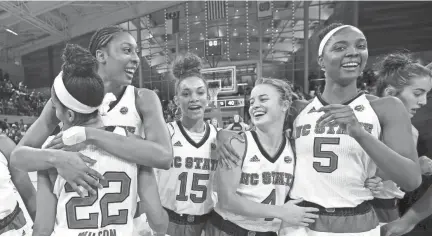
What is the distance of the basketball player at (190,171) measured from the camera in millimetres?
2021

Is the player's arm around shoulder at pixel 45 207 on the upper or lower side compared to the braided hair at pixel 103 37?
lower

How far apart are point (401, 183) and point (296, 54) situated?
497 inches

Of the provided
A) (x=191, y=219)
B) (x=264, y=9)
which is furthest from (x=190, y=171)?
(x=264, y=9)

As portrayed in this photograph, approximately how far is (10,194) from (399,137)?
2.04 m

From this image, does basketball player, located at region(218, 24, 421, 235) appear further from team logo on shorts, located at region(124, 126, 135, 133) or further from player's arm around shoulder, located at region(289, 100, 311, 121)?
team logo on shorts, located at region(124, 126, 135, 133)

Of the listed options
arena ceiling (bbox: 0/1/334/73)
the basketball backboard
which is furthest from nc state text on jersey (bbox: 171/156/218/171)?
arena ceiling (bbox: 0/1/334/73)

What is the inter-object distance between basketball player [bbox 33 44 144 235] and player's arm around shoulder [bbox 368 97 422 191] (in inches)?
47.1

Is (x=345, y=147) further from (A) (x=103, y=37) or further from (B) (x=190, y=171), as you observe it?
(A) (x=103, y=37)

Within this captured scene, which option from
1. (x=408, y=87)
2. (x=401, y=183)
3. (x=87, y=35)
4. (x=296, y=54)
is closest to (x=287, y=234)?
(x=401, y=183)

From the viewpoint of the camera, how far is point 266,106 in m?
1.76

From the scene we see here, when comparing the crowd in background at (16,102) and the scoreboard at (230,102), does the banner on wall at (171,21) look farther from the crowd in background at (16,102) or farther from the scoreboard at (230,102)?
the crowd in background at (16,102)

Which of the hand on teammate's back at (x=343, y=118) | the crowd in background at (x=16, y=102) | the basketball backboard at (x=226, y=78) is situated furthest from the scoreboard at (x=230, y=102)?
Answer: the crowd in background at (x=16, y=102)

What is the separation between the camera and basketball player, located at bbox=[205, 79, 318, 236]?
5.55ft

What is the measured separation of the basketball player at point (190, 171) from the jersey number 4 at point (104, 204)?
653 mm
